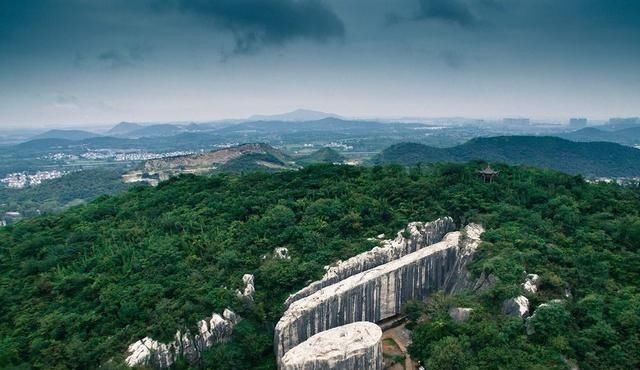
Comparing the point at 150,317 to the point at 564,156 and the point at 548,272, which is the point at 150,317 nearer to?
the point at 548,272

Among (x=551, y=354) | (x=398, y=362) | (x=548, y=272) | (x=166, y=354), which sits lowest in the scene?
(x=398, y=362)

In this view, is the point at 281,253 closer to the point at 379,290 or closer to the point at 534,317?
the point at 379,290

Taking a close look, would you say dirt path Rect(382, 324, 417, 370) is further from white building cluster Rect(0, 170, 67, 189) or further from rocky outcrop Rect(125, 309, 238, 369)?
white building cluster Rect(0, 170, 67, 189)

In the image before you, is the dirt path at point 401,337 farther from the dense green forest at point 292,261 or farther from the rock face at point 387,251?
the rock face at point 387,251

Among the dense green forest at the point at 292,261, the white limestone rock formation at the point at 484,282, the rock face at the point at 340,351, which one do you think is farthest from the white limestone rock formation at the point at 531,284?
the rock face at the point at 340,351

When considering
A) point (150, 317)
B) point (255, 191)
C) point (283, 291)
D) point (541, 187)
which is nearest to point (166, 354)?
point (150, 317)

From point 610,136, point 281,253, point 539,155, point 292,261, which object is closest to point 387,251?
point 292,261
